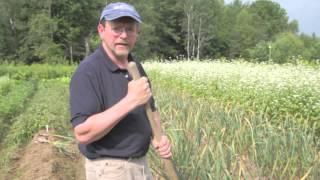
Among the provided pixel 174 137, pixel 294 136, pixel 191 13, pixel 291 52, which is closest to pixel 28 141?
pixel 174 137

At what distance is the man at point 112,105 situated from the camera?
99.4 inches

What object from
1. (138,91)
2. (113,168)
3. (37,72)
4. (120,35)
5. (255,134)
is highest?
(120,35)

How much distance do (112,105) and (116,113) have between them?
19 cm

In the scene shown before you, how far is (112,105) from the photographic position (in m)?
2.68

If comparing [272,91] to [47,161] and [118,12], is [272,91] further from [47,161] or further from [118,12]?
[118,12]

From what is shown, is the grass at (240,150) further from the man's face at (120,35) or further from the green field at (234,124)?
the man's face at (120,35)

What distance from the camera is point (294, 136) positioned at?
4.39 metres

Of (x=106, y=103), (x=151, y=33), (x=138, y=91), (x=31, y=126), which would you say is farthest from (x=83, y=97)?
(x=151, y=33)

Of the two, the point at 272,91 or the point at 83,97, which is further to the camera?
the point at 272,91

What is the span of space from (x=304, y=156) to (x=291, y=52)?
166ft

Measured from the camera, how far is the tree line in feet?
167

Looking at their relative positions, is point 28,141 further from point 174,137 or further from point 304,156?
point 304,156

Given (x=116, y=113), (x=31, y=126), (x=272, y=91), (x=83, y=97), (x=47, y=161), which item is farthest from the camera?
(x=31, y=126)

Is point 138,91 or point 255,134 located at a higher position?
point 138,91
